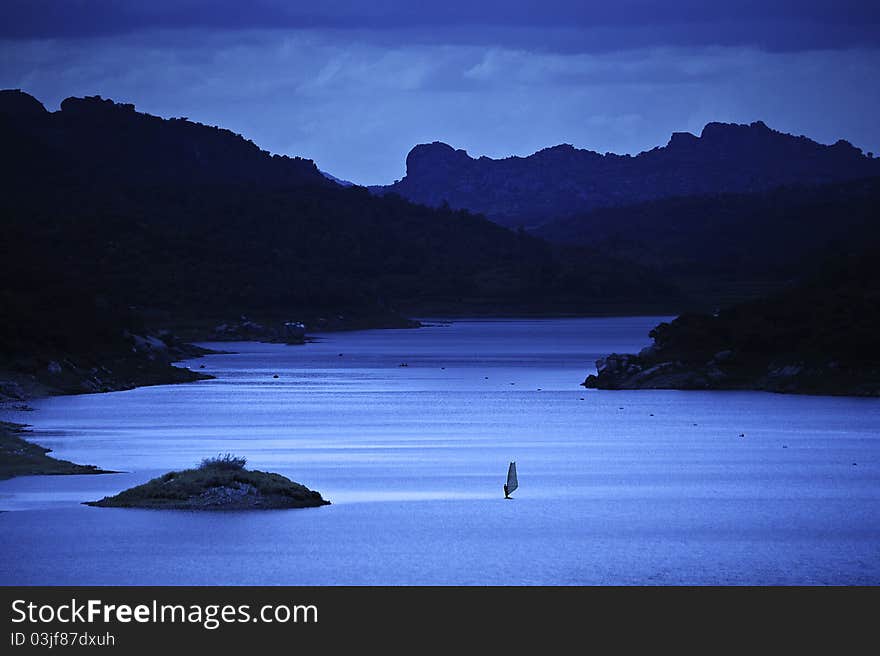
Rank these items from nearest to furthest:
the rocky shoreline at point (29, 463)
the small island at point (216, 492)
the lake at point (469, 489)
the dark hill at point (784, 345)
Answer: the lake at point (469, 489) < the small island at point (216, 492) < the rocky shoreline at point (29, 463) < the dark hill at point (784, 345)

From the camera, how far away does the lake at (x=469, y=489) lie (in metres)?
27.9

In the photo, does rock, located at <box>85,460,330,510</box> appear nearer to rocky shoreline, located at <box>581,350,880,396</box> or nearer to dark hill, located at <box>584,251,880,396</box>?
rocky shoreline, located at <box>581,350,880,396</box>

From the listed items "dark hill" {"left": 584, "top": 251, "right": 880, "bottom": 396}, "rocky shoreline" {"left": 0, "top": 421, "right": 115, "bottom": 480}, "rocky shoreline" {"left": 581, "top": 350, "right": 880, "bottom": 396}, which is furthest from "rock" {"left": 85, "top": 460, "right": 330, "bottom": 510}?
"dark hill" {"left": 584, "top": 251, "right": 880, "bottom": 396}

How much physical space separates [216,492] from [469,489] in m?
9.42

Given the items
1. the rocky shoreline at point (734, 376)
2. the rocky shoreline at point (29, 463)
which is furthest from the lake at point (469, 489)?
the rocky shoreline at point (734, 376)

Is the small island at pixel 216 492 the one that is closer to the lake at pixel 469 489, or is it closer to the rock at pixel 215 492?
the rock at pixel 215 492

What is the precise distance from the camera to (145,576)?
26688 millimetres

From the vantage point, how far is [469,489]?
131 feet

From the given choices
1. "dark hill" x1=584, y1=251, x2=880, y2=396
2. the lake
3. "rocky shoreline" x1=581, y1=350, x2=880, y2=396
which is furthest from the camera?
"dark hill" x1=584, y1=251, x2=880, y2=396

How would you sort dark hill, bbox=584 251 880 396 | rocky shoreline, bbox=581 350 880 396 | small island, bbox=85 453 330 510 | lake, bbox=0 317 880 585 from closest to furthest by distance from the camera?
lake, bbox=0 317 880 585, small island, bbox=85 453 330 510, rocky shoreline, bbox=581 350 880 396, dark hill, bbox=584 251 880 396

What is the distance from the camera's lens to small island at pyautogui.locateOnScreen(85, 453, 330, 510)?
105 feet

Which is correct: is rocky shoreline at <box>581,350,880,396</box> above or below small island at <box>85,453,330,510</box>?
above

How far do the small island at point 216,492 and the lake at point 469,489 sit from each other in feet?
1.12

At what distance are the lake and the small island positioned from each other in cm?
34
